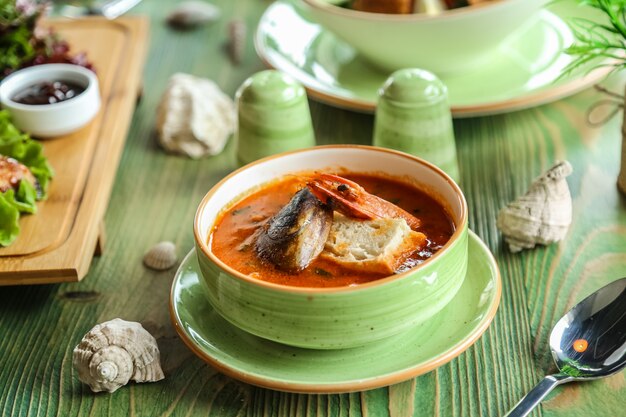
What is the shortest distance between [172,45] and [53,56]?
36.4 inches

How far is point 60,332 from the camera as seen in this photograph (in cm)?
224

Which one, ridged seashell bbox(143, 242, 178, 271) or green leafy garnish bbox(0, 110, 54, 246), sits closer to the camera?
green leafy garnish bbox(0, 110, 54, 246)

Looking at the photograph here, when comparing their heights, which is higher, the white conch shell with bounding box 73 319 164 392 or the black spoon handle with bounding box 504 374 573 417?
the black spoon handle with bounding box 504 374 573 417

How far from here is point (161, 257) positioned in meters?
2.50

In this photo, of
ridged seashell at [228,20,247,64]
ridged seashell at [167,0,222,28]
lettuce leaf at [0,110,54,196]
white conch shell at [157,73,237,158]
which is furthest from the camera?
ridged seashell at [167,0,222,28]

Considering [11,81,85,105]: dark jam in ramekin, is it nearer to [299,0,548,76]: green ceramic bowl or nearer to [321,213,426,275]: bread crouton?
[299,0,548,76]: green ceramic bowl

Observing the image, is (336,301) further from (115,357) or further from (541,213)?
(541,213)

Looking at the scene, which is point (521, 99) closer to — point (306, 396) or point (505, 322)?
point (505, 322)

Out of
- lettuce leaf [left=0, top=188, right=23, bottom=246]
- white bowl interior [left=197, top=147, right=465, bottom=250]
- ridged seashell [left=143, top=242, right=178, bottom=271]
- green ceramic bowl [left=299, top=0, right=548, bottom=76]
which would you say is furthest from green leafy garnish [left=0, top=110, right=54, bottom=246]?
green ceramic bowl [left=299, top=0, right=548, bottom=76]

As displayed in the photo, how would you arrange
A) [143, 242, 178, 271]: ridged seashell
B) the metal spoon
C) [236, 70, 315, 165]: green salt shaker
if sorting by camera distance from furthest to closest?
[236, 70, 315, 165]: green salt shaker < [143, 242, 178, 271]: ridged seashell < the metal spoon

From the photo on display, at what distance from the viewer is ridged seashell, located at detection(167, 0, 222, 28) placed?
13.6ft

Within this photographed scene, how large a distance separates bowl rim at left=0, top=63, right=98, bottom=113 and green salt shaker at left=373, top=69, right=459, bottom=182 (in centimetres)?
104

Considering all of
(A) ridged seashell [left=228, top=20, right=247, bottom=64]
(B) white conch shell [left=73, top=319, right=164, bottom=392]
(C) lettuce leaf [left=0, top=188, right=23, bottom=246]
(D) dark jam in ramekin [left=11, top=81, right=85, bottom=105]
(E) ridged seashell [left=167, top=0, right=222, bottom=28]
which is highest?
(B) white conch shell [left=73, top=319, right=164, bottom=392]

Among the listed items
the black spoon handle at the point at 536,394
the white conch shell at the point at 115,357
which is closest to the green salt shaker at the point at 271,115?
the white conch shell at the point at 115,357
